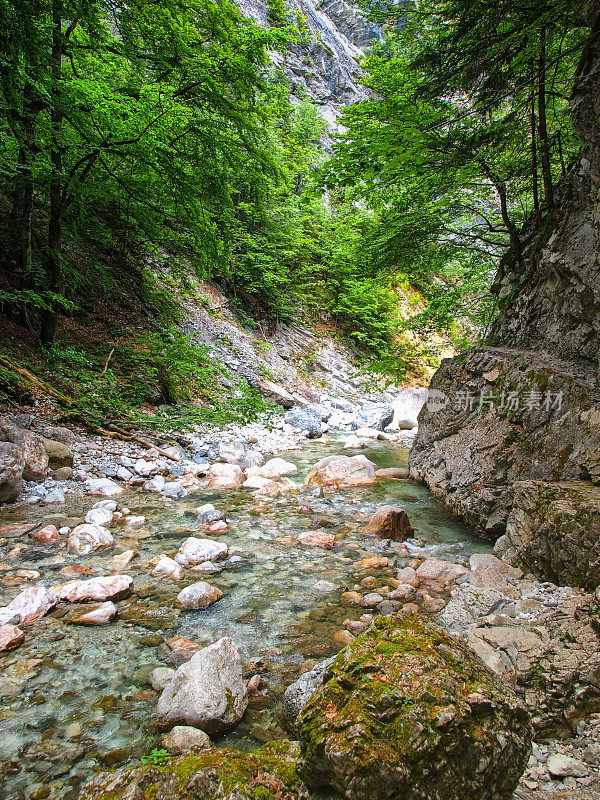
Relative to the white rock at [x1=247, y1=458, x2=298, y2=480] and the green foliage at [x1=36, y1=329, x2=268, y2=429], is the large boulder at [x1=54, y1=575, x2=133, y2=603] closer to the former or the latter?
the white rock at [x1=247, y1=458, x2=298, y2=480]

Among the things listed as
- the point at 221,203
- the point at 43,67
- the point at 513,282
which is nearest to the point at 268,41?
the point at 221,203

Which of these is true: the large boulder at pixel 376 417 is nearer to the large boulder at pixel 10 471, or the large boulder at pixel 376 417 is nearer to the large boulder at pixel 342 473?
the large boulder at pixel 342 473

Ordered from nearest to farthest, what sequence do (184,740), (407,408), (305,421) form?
(184,740), (305,421), (407,408)

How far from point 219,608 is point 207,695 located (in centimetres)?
108

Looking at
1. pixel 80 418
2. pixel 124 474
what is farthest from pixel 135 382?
pixel 124 474

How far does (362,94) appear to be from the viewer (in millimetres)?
33812

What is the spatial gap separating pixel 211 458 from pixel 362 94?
3888cm

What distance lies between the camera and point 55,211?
6496mm

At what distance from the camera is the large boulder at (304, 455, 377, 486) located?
263 inches

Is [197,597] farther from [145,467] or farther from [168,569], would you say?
[145,467]

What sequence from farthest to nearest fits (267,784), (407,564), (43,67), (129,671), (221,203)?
(221,203) → (43,67) → (407,564) → (129,671) → (267,784)

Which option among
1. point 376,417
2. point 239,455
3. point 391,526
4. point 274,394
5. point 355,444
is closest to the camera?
point 391,526

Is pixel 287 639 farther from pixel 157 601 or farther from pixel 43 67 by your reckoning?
pixel 43 67

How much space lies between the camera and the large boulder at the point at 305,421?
10809 mm
